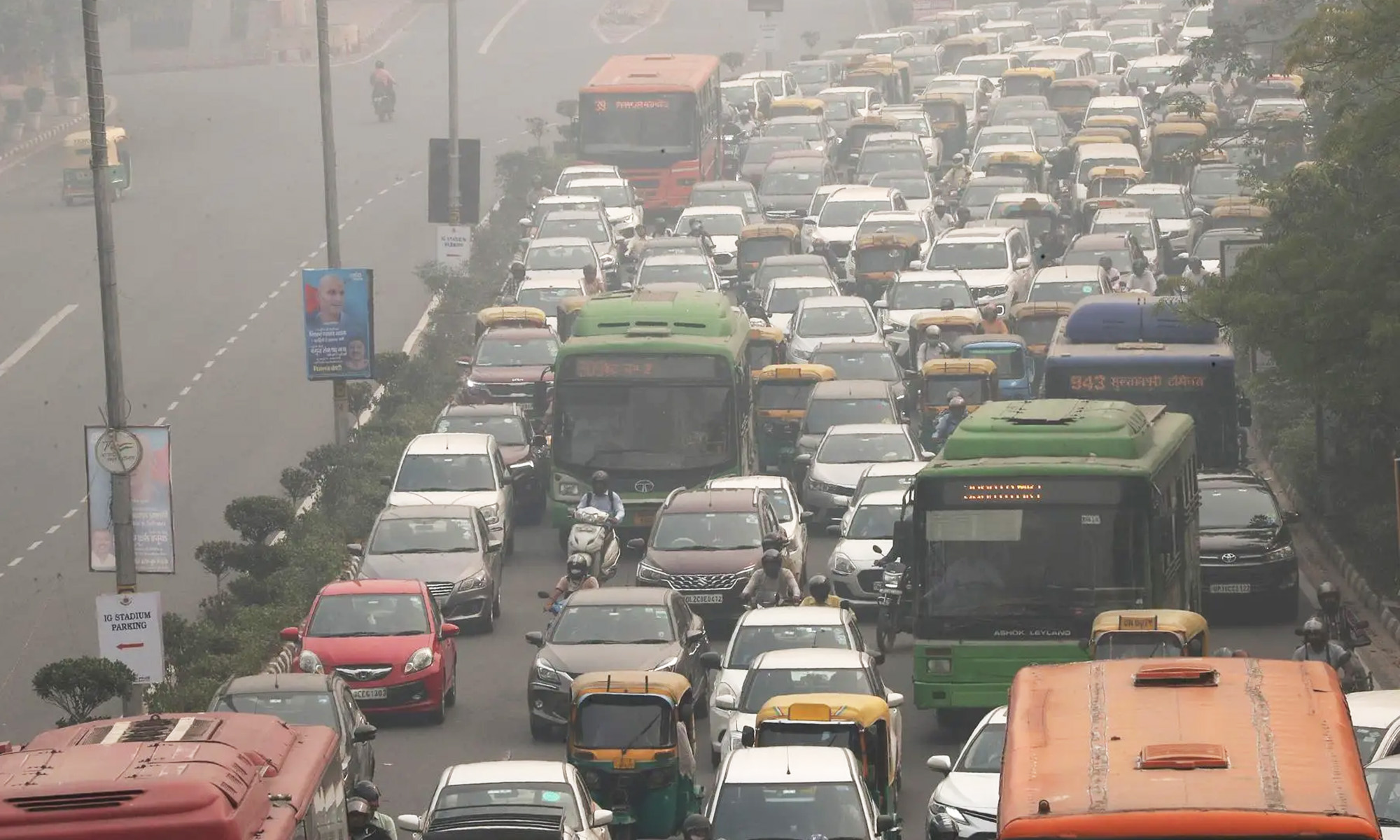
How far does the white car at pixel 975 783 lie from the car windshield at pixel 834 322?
889 inches

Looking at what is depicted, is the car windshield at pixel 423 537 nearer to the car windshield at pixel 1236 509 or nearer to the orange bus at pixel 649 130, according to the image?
the car windshield at pixel 1236 509

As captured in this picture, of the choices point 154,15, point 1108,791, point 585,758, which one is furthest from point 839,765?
point 154,15

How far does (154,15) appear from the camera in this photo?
95188 mm

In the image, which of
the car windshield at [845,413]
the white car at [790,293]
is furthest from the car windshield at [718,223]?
the car windshield at [845,413]

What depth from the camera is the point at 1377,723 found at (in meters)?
17.4

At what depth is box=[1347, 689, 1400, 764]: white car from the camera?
17016mm

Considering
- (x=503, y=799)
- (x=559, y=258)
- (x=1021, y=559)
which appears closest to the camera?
(x=503, y=799)

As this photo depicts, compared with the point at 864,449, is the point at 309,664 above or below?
below

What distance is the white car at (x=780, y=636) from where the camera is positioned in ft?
75.8

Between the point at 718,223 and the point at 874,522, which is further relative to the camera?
the point at 718,223

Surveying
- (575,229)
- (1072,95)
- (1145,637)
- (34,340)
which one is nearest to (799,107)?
(1072,95)

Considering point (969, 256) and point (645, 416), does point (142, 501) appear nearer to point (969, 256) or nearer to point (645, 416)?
point (645, 416)

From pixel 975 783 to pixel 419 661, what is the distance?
26.5ft

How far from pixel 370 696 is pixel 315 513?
30.6 feet
